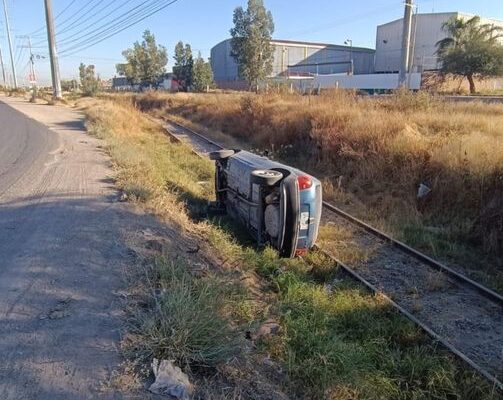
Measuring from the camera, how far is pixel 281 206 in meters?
5.86

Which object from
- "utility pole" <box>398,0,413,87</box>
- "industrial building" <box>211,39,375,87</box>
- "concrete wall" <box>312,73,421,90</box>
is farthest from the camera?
"industrial building" <box>211,39,375,87</box>

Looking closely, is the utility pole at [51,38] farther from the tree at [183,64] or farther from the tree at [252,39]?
the tree at [183,64]

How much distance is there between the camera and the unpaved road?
2.87m

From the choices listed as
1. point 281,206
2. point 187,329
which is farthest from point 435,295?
point 187,329

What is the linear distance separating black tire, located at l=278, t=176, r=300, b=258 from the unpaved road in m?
2.03

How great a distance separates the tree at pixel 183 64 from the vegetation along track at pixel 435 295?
75.5 metres

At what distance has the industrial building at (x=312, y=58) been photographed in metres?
103

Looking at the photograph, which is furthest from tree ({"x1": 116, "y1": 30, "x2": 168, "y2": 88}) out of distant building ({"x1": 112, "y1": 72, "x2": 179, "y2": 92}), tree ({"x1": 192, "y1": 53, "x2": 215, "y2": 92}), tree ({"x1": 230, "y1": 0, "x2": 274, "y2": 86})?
tree ({"x1": 230, "y1": 0, "x2": 274, "y2": 86})

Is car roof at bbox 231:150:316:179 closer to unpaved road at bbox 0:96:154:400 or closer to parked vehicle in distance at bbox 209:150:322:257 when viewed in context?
parked vehicle in distance at bbox 209:150:322:257

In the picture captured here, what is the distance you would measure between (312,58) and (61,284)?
111 meters

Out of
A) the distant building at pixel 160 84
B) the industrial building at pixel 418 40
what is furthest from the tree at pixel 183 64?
the industrial building at pixel 418 40

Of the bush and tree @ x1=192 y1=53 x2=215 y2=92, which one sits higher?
tree @ x1=192 y1=53 x2=215 y2=92

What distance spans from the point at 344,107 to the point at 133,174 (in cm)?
934

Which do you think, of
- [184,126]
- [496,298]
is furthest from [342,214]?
[184,126]
